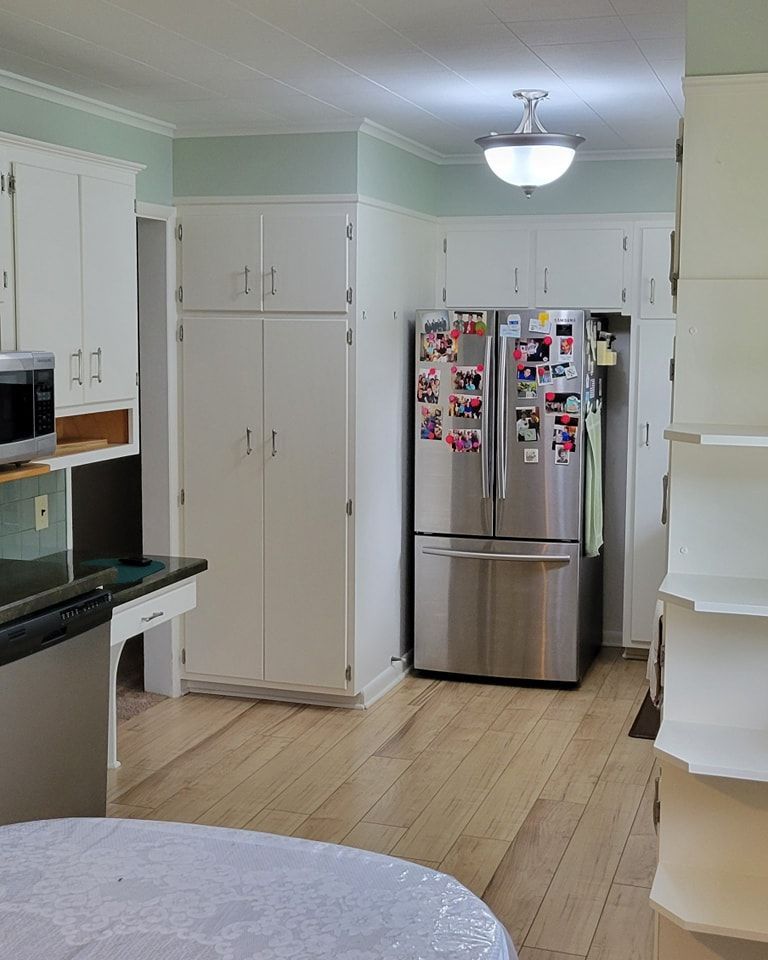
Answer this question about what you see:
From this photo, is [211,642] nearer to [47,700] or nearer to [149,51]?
[47,700]

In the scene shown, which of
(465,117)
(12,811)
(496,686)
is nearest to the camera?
(12,811)

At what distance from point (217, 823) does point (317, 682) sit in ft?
4.25

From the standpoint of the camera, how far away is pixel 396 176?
5.35 metres

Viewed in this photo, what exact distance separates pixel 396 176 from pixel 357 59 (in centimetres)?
167

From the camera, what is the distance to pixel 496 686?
220 inches

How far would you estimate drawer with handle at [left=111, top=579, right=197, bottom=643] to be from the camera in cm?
395

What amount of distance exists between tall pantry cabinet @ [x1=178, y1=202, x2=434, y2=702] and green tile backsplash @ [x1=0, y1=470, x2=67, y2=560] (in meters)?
1.07

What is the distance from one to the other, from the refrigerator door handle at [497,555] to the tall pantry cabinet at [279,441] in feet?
1.38

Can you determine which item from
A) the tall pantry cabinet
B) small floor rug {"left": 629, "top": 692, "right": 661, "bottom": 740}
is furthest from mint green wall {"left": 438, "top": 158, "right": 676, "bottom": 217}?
small floor rug {"left": 629, "top": 692, "right": 661, "bottom": 740}

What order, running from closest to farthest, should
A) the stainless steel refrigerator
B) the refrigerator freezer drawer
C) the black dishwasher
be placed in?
the black dishwasher, the stainless steel refrigerator, the refrigerator freezer drawer

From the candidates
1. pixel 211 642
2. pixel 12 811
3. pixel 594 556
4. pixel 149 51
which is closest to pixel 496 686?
pixel 594 556

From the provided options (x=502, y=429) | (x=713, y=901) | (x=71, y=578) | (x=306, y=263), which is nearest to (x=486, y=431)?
(x=502, y=429)

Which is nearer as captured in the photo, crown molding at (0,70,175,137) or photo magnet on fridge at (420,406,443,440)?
crown molding at (0,70,175,137)

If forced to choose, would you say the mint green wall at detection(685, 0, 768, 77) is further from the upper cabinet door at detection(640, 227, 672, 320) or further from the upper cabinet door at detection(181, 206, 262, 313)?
the upper cabinet door at detection(640, 227, 672, 320)
